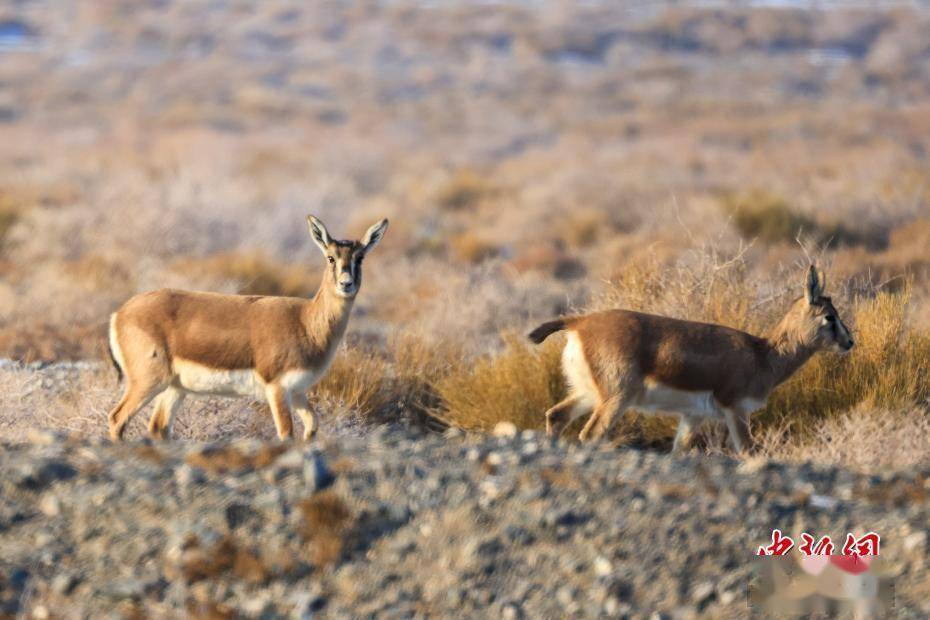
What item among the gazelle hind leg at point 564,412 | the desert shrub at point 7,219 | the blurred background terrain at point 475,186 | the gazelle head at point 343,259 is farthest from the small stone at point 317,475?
the desert shrub at point 7,219

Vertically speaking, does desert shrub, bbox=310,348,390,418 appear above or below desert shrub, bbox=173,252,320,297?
above

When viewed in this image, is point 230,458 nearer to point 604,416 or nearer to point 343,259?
point 343,259

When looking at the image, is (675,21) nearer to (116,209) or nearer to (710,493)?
(116,209)

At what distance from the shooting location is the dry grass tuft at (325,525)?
658 cm

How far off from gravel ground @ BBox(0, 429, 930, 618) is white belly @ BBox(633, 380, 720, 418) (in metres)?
1.59

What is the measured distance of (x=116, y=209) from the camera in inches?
816

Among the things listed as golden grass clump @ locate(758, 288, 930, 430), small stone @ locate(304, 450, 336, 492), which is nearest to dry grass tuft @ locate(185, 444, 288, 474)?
small stone @ locate(304, 450, 336, 492)

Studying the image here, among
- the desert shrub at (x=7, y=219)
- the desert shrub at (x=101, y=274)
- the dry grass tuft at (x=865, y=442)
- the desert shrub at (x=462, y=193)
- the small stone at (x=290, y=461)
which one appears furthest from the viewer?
the desert shrub at (x=462, y=193)

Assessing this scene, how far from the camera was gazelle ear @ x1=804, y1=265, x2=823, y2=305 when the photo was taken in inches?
377

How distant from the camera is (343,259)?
910cm

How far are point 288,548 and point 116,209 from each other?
14.9 meters

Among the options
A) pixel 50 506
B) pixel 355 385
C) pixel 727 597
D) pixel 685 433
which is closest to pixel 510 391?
pixel 355 385

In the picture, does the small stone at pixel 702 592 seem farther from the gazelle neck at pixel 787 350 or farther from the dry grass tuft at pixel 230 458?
the gazelle neck at pixel 787 350

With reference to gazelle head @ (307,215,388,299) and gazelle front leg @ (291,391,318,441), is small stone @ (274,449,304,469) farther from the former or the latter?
gazelle head @ (307,215,388,299)
